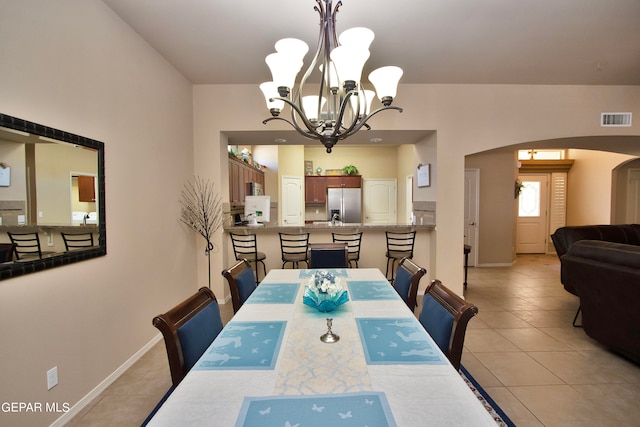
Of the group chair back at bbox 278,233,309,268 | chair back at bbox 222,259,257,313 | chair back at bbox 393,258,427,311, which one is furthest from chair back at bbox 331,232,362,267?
chair back at bbox 222,259,257,313

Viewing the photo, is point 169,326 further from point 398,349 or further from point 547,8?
point 547,8

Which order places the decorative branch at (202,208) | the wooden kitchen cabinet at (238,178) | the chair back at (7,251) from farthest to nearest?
1. the wooden kitchen cabinet at (238,178)
2. the decorative branch at (202,208)
3. the chair back at (7,251)

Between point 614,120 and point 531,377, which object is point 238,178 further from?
point 614,120

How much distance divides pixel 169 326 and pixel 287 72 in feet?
5.10

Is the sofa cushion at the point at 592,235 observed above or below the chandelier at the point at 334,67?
below

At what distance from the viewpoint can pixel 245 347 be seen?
4.00 ft

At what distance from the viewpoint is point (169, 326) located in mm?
1158

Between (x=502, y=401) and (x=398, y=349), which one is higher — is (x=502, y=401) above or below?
below

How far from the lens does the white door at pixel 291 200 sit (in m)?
7.08

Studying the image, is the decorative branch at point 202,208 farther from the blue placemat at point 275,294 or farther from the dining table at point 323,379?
the dining table at point 323,379

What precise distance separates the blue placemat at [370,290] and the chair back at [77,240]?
1.83 m

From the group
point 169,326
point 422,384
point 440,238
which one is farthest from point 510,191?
point 169,326

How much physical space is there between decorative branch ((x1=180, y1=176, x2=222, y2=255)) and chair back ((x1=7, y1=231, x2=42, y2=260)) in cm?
176

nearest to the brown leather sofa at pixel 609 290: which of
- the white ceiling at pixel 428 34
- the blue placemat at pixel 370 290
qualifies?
the blue placemat at pixel 370 290
